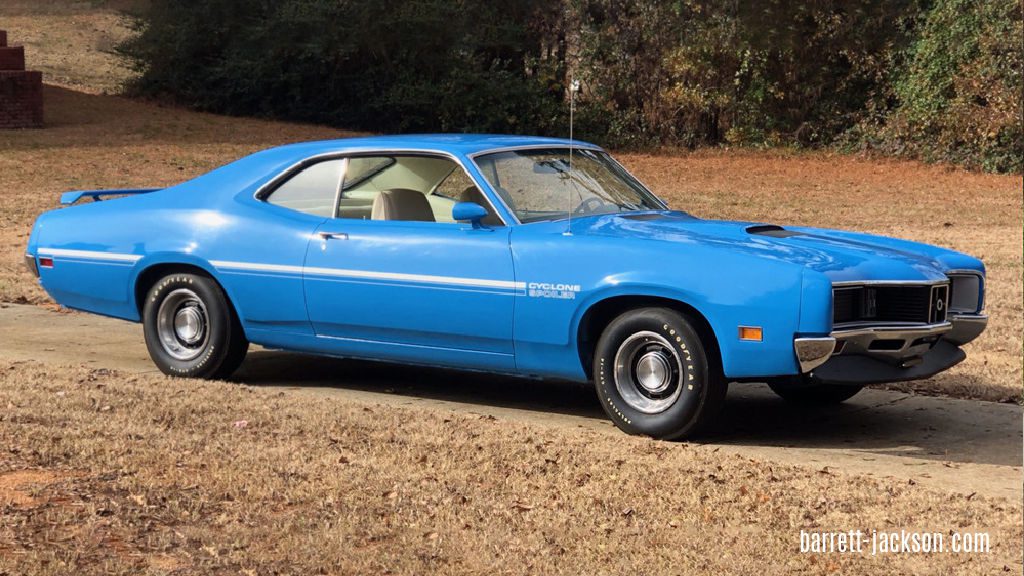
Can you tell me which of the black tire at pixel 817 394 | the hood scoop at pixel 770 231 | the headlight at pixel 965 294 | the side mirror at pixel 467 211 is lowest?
the black tire at pixel 817 394

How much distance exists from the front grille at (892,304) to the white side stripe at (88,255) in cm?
406

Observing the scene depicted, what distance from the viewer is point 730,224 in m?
7.82

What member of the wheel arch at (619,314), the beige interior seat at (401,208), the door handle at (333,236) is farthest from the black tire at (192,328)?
the wheel arch at (619,314)

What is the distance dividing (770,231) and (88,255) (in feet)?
13.0

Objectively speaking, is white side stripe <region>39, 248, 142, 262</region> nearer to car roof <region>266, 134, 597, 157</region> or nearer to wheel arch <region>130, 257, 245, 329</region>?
wheel arch <region>130, 257, 245, 329</region>

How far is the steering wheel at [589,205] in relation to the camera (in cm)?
794

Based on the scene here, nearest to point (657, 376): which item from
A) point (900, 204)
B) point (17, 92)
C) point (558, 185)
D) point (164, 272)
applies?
point (558, 185)

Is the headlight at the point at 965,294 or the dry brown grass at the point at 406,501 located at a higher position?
the headlight at the point at 965,294

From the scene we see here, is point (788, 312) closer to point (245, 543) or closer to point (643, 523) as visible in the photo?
point (643, 523)

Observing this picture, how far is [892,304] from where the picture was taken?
706 cm

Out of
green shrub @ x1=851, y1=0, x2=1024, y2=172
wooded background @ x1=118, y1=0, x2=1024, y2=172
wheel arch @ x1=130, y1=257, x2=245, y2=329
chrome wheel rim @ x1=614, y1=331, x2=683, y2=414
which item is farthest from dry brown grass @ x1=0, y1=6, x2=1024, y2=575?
wooded background @ x1=118, y1=0, x2=1024, y2=172

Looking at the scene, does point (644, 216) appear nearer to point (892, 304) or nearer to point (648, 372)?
point (648, 372)

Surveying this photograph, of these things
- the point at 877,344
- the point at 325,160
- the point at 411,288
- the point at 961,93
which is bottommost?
the point at 877,344

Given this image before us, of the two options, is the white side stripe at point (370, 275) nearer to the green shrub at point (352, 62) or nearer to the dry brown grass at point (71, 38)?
the green shrub at point (352, 62)
